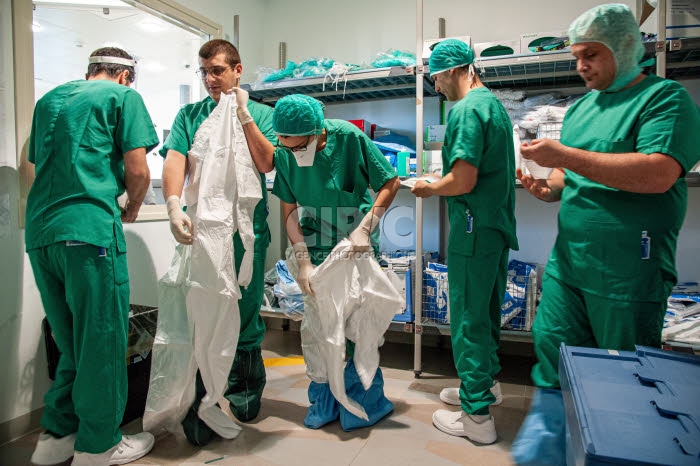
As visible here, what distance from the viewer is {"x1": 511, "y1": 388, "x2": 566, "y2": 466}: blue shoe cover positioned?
1.34m

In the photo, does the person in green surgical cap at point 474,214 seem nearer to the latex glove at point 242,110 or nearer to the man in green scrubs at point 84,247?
the latex glove at point 242,110

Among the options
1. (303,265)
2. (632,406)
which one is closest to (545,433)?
(632,406)

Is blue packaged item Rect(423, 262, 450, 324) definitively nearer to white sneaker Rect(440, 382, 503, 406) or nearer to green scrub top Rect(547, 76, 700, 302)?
white sneaker Rect(440, 382, 503, 406)

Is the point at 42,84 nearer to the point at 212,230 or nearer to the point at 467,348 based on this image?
the point at 212,230

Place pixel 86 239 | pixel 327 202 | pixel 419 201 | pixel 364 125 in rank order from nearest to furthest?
pixel 86 239 → pixel 327 202 → pixel 419 201 → pixel 364 125

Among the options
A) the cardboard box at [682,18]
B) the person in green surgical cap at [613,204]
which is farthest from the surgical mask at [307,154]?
the cardboard box at [682,18]

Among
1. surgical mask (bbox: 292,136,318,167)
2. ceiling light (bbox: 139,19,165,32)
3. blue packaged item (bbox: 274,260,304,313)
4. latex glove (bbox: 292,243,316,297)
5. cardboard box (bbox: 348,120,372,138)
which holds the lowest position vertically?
blue packaged item (bbox: 274,260,304,313)

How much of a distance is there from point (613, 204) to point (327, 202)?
104 centimetres

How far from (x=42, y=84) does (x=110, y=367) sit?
4.53 feet

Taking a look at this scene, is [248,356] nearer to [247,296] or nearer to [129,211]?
[247,296]

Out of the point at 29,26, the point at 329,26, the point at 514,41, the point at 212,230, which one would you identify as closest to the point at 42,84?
the point at 29,26

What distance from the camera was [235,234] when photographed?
1.99 meters

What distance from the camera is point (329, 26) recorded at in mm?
3508

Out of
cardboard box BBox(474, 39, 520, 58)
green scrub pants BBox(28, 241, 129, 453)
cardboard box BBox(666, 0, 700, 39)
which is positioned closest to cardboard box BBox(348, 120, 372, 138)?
cardboard box BBox(474, 39, 520, 58)
